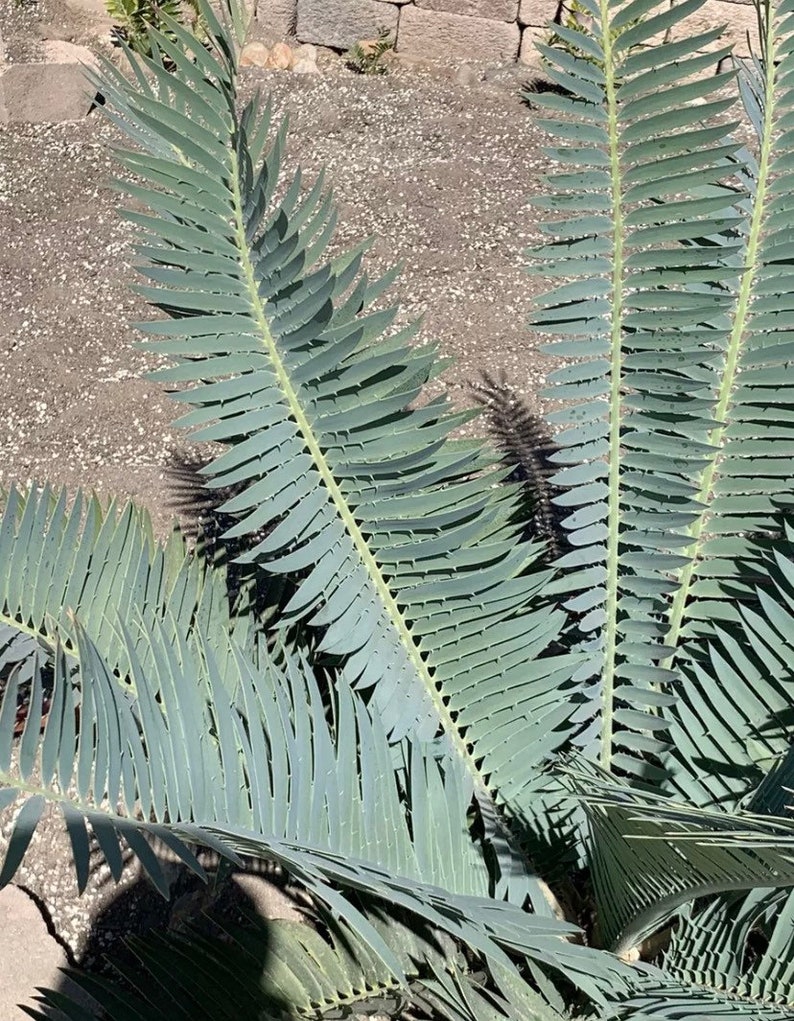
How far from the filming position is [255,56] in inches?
135

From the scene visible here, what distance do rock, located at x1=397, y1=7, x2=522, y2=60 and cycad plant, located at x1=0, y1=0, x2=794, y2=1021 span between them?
101 inches

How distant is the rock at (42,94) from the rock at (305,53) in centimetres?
75

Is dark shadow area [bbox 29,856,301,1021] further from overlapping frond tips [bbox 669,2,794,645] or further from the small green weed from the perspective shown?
the small green weed

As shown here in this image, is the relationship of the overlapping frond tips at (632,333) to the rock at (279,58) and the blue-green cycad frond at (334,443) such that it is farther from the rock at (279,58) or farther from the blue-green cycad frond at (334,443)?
the rock at (279,58)

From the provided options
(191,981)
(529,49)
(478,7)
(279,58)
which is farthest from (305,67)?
(191,981)

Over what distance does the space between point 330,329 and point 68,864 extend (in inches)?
41.2

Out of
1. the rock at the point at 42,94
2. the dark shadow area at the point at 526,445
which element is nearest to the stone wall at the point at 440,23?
the rock at the point at 42,94

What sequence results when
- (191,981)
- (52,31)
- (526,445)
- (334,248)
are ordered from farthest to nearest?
(52,31) → (334,248) → (526,445) → (191,981)

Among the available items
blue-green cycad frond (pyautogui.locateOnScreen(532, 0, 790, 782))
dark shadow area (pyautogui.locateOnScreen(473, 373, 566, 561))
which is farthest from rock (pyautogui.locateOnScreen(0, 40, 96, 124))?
blue-green cycad frond (pyautogui.locateOnScreen(532, 0, 790, 782))

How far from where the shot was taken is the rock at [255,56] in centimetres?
340

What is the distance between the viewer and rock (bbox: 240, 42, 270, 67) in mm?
3398

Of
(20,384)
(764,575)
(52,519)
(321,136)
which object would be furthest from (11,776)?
(321,136)

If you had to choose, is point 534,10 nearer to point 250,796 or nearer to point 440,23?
point 440,23

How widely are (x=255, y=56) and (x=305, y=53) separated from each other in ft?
0.64
